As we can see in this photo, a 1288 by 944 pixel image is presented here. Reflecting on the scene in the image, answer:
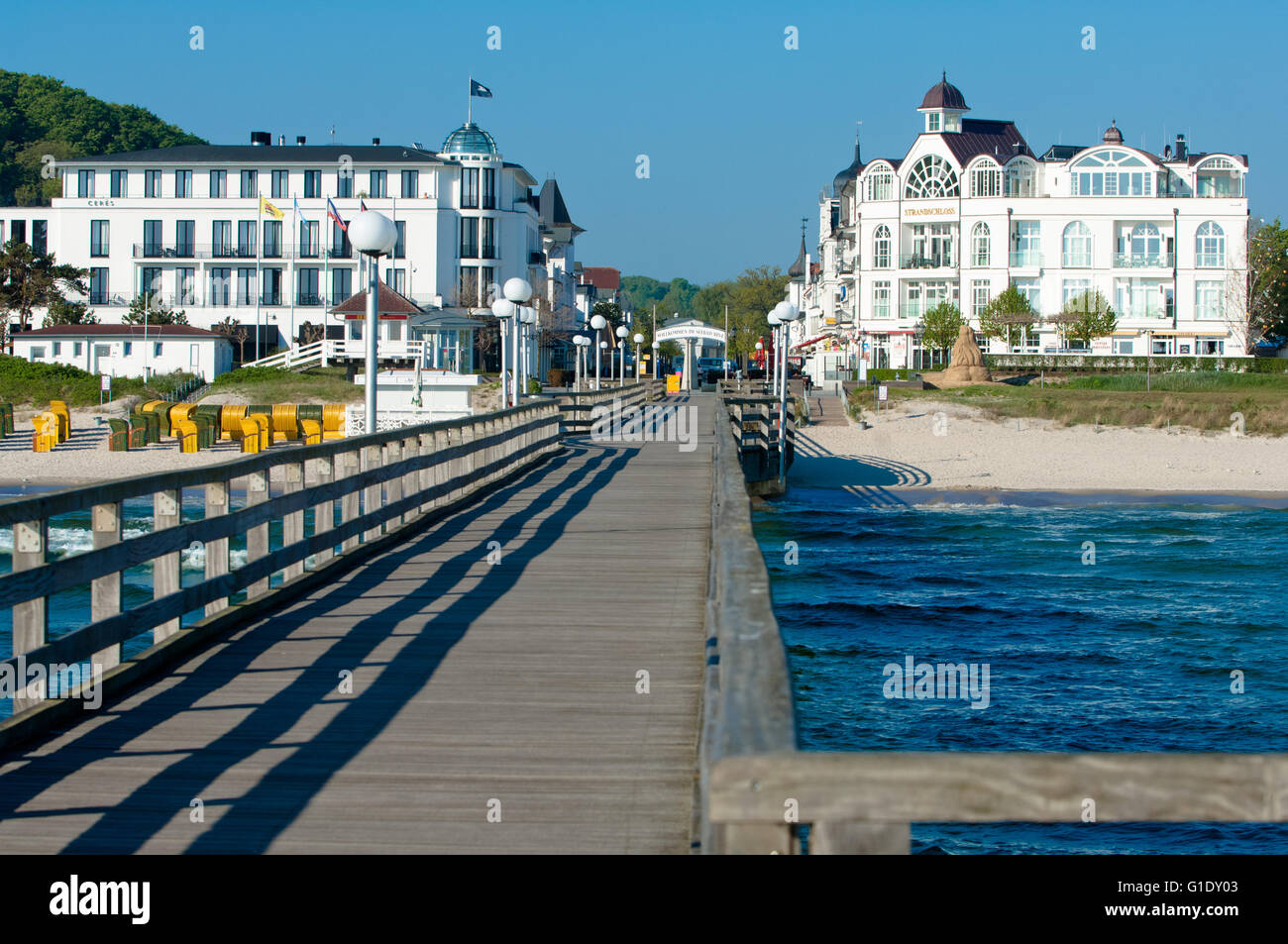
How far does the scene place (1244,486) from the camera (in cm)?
3894

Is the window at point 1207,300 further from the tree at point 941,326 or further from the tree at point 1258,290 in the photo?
the tree at point 941,326

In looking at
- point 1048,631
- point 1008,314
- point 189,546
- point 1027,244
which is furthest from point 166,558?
point 1027,244

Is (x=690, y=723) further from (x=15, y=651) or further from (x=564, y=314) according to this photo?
(x=564, y=314)

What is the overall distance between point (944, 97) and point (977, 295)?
12656 millimetres

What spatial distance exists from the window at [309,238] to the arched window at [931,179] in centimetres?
3388

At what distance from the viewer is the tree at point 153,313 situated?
69.1 metres

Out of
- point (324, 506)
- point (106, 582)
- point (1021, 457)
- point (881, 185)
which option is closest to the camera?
point (106, 582)

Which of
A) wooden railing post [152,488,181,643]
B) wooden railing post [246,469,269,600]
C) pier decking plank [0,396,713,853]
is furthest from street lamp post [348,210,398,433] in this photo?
wooden railing post [152,488,181,643]

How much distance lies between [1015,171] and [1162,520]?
155ft

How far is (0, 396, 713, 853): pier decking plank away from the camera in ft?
16.7

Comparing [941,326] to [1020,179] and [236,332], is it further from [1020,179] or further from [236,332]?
[236,332]

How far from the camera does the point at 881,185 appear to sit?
258 feet

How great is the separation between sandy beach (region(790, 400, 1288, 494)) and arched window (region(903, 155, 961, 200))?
2832 centimetres
